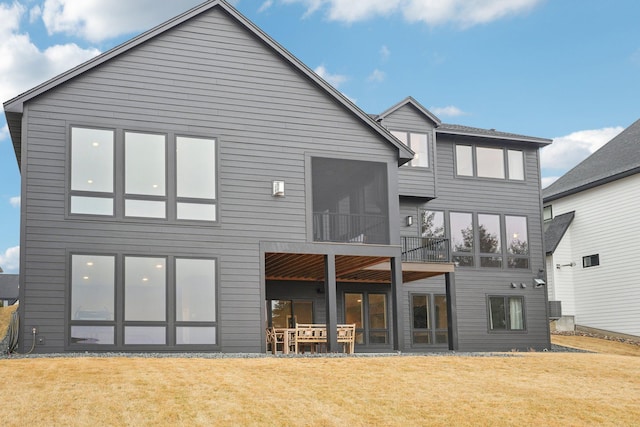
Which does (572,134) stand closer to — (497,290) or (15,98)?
(497,290)

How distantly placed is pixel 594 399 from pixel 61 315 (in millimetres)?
10676

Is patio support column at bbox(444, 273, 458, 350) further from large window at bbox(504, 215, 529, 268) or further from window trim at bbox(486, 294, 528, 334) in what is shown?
large window at bbox(504, 215, 529, 268)

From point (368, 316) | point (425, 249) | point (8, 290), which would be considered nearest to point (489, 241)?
point (425, 249)

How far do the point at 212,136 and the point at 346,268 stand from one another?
5.55 m

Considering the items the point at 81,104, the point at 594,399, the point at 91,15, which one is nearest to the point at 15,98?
the point at 81,104

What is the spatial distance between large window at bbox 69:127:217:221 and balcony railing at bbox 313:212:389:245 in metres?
2.82

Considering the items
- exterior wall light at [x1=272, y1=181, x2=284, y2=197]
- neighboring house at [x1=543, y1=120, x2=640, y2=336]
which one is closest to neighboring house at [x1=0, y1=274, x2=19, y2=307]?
neighboring house at [x1=543, y1=120, x2=640, y2=336]

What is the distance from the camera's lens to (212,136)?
60.2ft

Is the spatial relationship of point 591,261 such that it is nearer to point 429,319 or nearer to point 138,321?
point 429,319

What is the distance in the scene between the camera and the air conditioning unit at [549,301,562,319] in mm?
30914

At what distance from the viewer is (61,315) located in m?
16.3

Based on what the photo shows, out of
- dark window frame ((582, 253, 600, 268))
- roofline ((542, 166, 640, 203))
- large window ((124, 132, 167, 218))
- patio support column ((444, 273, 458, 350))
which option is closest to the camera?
large window ((124, 132, 167, 218))

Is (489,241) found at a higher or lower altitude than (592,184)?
lower

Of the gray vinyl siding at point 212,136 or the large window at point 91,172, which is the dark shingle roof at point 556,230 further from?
the large window at point 91,172
